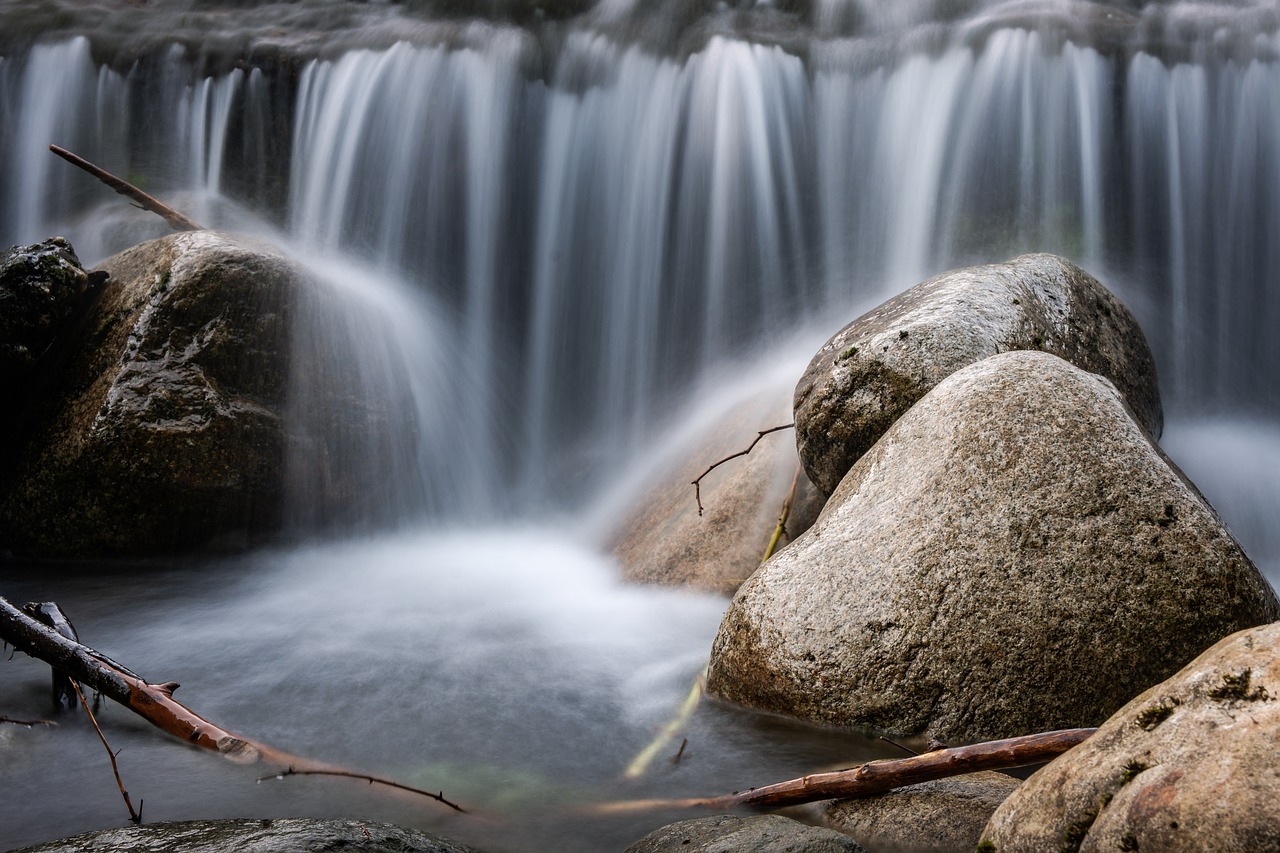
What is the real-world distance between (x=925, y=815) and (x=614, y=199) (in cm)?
728

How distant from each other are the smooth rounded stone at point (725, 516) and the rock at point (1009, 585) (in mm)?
1613

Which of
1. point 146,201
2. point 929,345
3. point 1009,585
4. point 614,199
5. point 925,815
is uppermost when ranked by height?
point 146,201

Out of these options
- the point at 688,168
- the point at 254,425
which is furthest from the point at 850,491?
the point at 688,168

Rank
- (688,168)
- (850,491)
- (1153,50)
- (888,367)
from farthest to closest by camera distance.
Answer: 1. (688,168)
2. (1153,50)
3. (888,367)
4. (850,491)

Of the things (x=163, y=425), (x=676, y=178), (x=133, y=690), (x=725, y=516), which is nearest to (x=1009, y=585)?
(x=725, y=516)

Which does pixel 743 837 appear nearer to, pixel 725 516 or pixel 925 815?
pixel 925 815

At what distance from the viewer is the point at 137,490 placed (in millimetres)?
6258

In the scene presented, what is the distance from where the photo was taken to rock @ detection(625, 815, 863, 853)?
2443mm

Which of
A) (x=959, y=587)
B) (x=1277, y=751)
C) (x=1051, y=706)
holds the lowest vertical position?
(x=1051, y=706)

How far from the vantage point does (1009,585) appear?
11.0 feet

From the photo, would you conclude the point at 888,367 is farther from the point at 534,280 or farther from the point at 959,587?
the point at 534,280

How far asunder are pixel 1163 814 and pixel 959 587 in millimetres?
1524

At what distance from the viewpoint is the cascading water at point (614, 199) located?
759 cm

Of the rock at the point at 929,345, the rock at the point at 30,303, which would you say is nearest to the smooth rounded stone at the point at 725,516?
the rock at the point at 929,345
